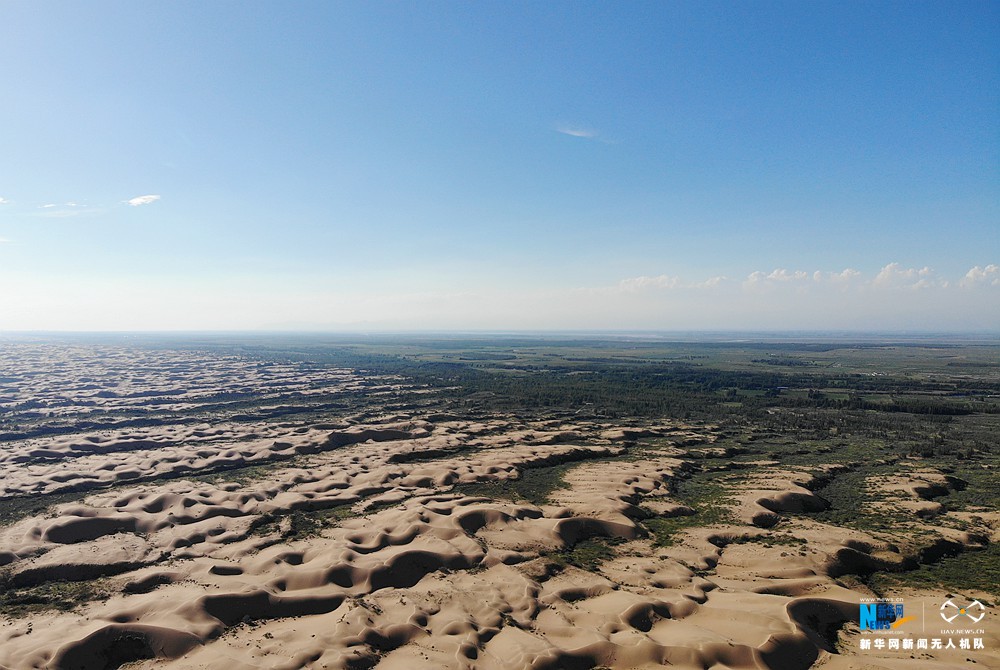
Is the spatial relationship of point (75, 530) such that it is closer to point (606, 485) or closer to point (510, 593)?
point (510, 593)

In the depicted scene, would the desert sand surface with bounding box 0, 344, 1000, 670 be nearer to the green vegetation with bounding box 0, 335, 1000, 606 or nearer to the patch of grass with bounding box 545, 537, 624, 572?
the patch of grass with bounding box 545, 537, 624, 572

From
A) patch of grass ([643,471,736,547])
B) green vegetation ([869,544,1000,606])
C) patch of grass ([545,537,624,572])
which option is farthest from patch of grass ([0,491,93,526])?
green vegetation ([869,544,1000,606])

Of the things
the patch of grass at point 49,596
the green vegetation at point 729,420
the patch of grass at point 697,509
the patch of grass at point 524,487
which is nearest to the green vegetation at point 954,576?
the green vegetation at point 729,420

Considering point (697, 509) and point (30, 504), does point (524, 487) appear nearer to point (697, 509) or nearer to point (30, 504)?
point (697, 509)

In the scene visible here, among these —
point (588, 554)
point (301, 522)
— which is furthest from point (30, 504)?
point (588, 554)

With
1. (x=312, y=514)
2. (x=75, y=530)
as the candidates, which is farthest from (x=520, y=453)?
(x=75, y=530)

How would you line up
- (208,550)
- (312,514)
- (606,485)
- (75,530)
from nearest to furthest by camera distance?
(208,550) < (75,530) < (312,514) < (606,485)
